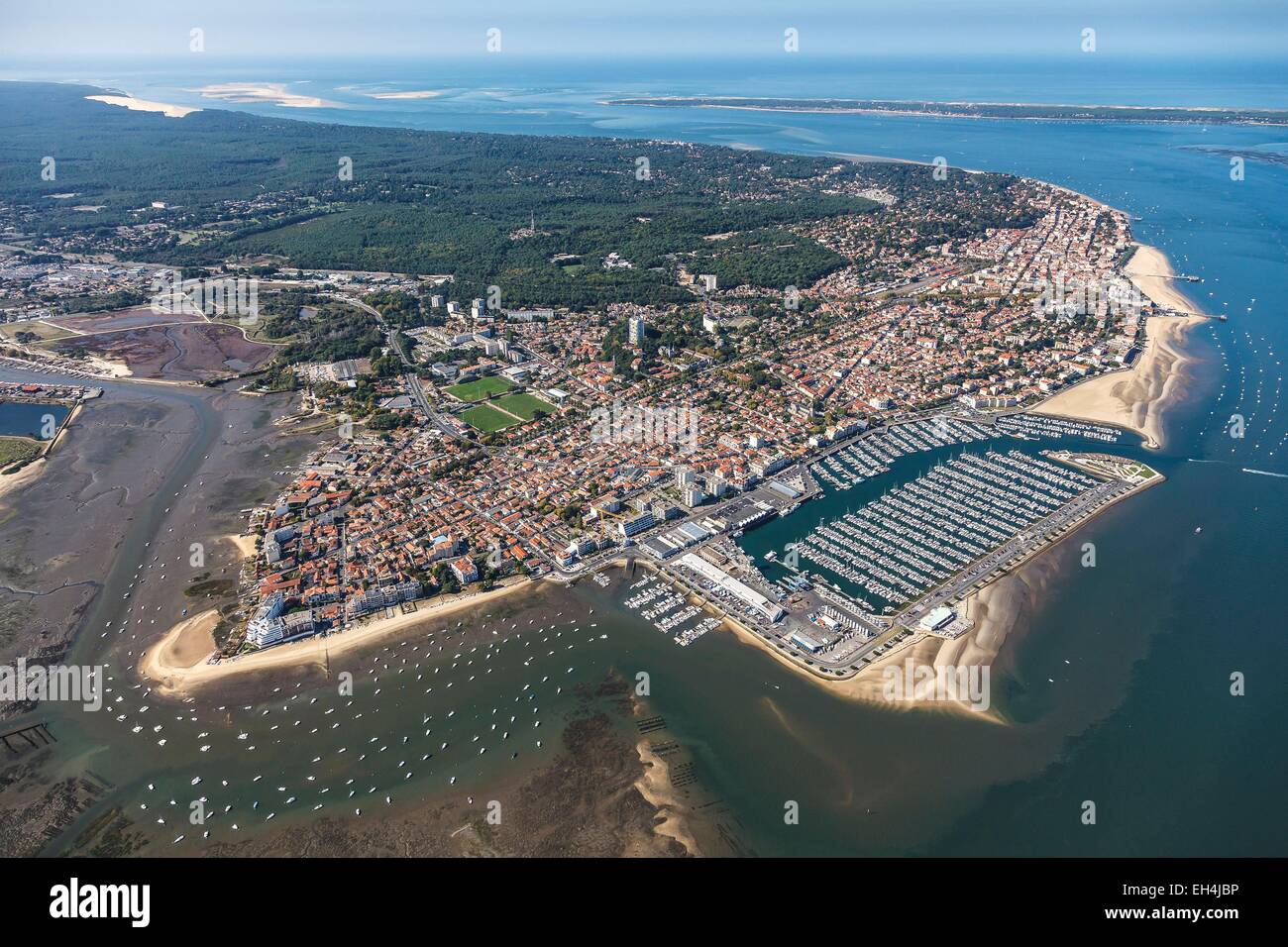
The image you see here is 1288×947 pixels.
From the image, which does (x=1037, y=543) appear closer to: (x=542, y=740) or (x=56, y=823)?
→ (x=542, y=740)

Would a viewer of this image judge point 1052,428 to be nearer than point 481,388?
Yes

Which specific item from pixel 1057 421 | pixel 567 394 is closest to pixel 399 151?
pixel 567 394

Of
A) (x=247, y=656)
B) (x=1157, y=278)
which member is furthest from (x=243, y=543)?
(x=1157, y=278)

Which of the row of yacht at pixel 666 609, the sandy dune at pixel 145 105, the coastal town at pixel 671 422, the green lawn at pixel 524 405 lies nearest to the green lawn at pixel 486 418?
the coastal town at pixel 671 422

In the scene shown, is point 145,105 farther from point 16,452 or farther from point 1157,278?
point 1157,278

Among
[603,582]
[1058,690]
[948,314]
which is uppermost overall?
[948,314]
